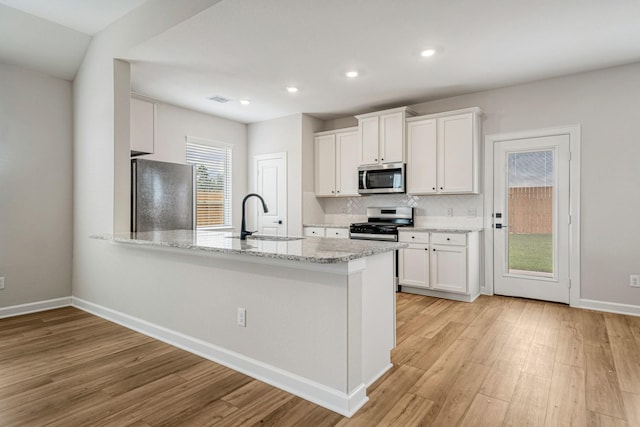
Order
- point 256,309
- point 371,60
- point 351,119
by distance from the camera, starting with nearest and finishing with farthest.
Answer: point 256,309
point 371,60
point 351,119

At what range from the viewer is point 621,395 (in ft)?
6.79

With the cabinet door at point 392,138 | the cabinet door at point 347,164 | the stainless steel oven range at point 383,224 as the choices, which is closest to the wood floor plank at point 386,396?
the stainless steel oven range at point 383,224

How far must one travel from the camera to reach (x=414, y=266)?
4539 mm

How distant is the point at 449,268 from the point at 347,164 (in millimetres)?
2183

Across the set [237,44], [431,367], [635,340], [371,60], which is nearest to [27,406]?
[431,367]

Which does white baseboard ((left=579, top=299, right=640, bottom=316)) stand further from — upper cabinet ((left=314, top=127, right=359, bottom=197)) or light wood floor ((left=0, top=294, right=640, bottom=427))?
upper cabinet ((left=314, top=127, right=359, bottom=197))

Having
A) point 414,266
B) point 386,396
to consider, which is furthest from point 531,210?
point 386,396

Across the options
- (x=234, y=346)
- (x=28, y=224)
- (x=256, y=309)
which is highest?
(x=28, y=224)

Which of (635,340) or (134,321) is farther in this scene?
(134,321)

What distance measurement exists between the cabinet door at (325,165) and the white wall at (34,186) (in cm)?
334

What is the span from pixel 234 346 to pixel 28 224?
3050 millimetres

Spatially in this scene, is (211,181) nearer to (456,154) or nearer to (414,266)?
(414,266)

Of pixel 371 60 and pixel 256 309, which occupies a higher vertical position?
pixel 371 60

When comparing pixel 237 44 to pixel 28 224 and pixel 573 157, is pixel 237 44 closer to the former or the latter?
pixel 28 224
